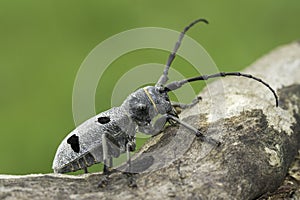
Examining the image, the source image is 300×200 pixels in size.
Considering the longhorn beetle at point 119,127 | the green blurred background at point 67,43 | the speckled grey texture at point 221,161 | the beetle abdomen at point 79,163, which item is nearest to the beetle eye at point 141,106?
the longhorn beetle at point 119,127

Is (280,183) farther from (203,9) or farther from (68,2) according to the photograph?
(68,2)

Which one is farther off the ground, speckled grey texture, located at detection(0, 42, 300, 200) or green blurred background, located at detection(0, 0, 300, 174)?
green blurred background, located at detection(0, 0, 300, 174)

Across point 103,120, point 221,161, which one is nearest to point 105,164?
point 103,120

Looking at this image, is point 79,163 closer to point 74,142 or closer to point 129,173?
point 74,142

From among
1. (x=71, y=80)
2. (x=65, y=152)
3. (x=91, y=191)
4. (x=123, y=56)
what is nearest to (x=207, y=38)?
(x=123, y=56)

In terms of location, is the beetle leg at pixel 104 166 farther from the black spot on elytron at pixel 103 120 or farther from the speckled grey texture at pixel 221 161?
the black spot on elytron at pixel 103 120

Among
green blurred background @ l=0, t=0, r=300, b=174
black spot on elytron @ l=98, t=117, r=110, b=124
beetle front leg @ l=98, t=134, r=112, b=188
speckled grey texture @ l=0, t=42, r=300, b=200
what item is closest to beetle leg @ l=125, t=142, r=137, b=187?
speckled grey texture @ l=0, t=42, r=300, b=200

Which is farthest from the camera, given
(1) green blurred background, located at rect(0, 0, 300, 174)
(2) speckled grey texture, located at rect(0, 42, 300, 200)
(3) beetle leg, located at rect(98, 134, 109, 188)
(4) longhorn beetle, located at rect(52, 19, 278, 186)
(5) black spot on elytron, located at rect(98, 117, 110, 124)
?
(1) green blurred background, located at rect(0, 0, 300, 174)

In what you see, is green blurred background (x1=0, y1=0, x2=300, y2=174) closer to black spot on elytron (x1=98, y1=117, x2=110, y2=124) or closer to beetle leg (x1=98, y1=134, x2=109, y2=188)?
black spot on elytron (x1=98, y1=117, x2=110, y2=124)
